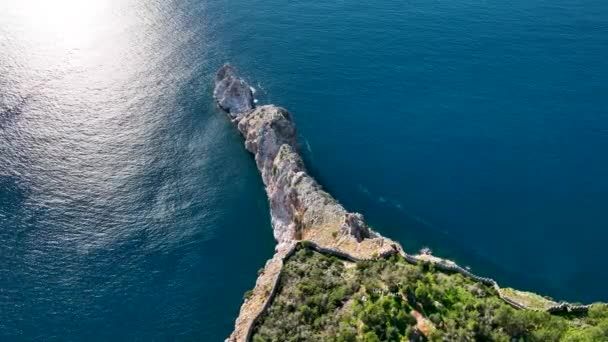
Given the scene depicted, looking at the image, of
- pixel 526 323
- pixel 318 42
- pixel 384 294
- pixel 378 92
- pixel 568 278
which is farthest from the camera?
pixel 318 42

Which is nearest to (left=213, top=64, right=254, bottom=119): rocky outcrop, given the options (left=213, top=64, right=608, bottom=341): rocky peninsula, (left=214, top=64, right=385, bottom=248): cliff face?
(left=214, top=64, right=385, bottom=248): cliff face

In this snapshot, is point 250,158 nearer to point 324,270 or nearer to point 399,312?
point 324,270

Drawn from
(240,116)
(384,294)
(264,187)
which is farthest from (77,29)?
(384,294)

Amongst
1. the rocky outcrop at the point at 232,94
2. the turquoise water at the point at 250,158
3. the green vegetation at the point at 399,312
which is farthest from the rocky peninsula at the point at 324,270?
the rocky outcrop at the point at 232,94

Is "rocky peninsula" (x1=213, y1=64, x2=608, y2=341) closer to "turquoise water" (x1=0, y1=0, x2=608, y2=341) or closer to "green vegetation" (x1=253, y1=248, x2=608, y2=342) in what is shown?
"green vegetation" (x1=253, y1=248, x2=608, y2=342)

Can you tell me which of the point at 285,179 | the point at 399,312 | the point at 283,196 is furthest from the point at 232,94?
the point at 399,312

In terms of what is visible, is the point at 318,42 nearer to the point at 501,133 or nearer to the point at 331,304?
the point at 501,133

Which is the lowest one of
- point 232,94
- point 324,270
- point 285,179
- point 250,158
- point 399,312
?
point 250,158
